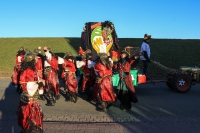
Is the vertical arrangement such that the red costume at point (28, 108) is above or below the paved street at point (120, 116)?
above

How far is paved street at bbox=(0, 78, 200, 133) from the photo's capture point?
613 cm

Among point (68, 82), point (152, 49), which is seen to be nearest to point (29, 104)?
point (68, 82)

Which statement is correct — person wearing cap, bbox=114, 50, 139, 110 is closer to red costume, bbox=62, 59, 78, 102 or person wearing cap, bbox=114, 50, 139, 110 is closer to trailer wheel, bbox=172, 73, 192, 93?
red costume, bbox=62, 59, 78, 102

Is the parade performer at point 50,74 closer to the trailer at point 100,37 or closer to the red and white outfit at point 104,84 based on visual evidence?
the red and white outfit at point 104,84

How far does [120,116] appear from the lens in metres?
7.29

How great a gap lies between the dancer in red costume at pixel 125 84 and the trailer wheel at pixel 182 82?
3342mm

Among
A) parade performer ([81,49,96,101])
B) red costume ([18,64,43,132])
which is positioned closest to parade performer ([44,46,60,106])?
parade performer ([81,49,96,101])

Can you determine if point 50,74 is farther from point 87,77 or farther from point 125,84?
point 125,84

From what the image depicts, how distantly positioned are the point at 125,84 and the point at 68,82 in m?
2.09

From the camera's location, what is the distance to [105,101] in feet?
25.3

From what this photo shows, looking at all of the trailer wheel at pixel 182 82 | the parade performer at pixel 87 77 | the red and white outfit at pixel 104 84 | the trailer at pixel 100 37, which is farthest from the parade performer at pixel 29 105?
the trailer wheel at pixel 182 82

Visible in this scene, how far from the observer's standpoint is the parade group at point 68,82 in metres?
4.67

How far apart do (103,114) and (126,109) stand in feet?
2.76

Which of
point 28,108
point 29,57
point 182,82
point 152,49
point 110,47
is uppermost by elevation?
point 152,49
